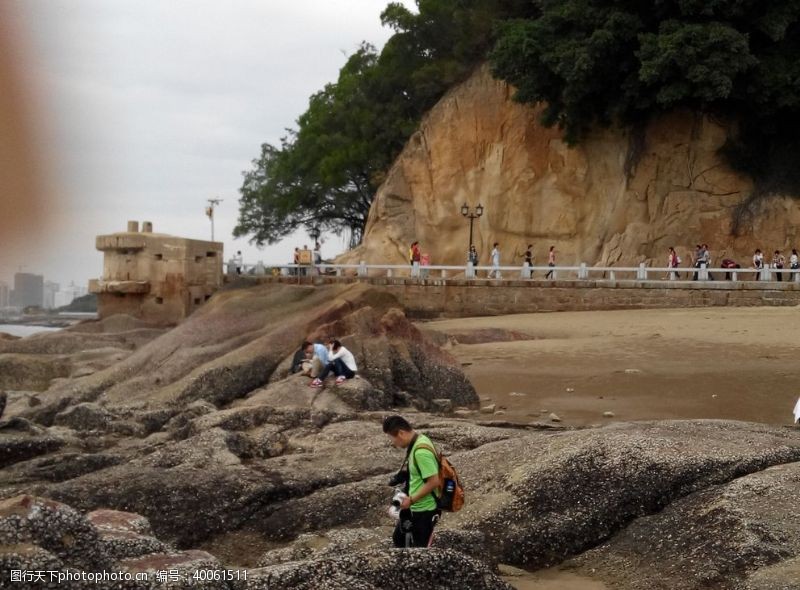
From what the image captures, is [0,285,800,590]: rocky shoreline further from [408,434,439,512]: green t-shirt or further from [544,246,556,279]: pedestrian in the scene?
[544,246,556,279]: pedestrian

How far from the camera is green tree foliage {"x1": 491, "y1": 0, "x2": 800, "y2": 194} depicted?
27.4 m

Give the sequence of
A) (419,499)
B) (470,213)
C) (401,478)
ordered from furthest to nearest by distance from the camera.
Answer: (470,213) → (401,478) → (419,499)

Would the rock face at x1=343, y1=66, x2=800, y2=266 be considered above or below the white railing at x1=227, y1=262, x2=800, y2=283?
above

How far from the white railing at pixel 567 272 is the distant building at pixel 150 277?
5.26 metres

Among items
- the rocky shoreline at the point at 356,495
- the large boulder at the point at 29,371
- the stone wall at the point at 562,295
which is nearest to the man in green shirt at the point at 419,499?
the rocky shoreline at the point at 356,495

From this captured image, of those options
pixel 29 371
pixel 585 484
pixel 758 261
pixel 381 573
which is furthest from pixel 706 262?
pixel 381 573

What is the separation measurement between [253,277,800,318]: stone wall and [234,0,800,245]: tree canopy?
5.83 meters

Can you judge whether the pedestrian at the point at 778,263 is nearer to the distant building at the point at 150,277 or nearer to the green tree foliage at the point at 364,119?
the green tree foliage at the point at 364,119

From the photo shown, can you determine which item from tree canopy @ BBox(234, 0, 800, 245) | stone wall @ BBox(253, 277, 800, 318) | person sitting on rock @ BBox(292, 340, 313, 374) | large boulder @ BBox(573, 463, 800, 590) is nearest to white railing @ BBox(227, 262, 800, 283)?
stone wall @ BBox(253, 277, 800, 318)

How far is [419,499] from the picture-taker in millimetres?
6227

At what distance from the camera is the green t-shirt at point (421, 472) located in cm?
624

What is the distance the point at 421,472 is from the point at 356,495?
91.8 inches

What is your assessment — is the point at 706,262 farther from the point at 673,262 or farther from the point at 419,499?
the point at 419,499

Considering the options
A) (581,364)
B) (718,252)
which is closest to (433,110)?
(718,252)
